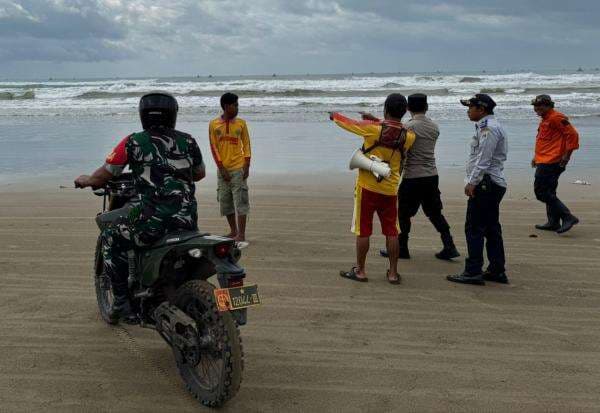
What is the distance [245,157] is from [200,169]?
3.15 meters

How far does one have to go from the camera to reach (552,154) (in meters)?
8.08

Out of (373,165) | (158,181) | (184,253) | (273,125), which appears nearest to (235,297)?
(184,253)

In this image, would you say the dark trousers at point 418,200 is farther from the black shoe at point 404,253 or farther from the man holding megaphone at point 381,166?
the man holding megaphone at point 381,166

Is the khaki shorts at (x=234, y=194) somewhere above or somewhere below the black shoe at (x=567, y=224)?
above

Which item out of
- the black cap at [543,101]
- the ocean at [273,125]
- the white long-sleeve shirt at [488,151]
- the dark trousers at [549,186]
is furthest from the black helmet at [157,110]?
the ocean at [273,125]

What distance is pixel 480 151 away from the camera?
18.8ft

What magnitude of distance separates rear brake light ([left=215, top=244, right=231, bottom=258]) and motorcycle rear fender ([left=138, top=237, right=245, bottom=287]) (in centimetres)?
2

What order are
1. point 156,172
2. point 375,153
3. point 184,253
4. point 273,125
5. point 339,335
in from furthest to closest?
point 273,125, point 375,153, point 339,335, point 156,172, point 184,253

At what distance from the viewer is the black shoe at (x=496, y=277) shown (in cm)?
600

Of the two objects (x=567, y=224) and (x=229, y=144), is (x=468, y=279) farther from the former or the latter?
(x=229, y=144)

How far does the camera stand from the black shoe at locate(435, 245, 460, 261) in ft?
22.2

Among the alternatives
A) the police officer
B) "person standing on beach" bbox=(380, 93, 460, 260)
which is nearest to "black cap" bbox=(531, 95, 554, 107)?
"person standing on beach" bbox=(380, 93, 460, 260)

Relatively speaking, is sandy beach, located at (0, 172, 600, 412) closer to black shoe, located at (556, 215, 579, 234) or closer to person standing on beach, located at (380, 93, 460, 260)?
black shoe, located at (556, 215, 579, 234)

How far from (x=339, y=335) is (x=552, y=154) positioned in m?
4.70
